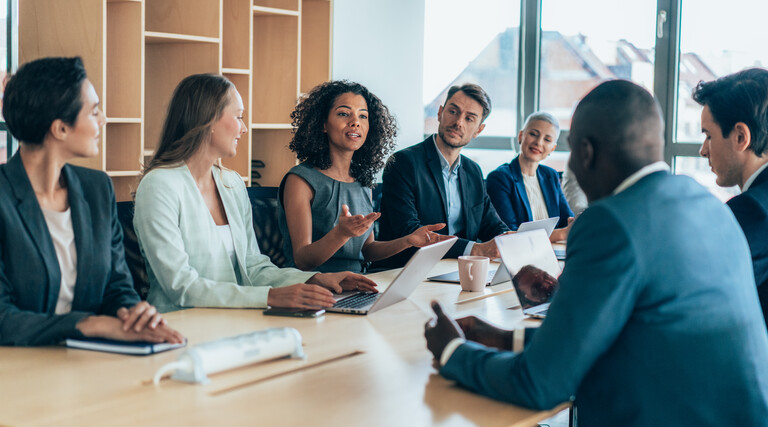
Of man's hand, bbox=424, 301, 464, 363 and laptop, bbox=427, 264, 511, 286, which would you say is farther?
laptop, bbox=427, 264, 511, 286

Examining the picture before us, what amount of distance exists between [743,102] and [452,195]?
1.52 metres

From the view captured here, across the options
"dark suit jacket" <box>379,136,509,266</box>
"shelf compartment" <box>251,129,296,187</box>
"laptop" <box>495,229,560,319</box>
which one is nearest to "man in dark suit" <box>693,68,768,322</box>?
"laptop" <box>495,229,560,319</box>

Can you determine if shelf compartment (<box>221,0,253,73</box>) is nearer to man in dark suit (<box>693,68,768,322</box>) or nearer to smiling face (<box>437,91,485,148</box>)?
smiling face (<box>437,91,485,148</box>)

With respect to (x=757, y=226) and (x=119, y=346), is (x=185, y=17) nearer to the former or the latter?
(x=119, y=346)

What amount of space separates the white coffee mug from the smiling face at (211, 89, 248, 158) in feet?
2.59

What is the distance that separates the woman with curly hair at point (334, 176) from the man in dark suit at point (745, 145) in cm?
94

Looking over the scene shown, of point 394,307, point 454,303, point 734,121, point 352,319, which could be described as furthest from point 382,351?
point 734,121

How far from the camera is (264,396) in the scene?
1347 millimetres

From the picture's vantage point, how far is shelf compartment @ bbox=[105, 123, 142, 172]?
3889 mm

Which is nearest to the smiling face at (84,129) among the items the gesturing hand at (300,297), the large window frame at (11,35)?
the gesturing hand at (300,297)

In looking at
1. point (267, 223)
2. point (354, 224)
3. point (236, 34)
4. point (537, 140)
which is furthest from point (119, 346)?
point (236, 34)

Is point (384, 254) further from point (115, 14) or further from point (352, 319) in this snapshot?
point (115, 14)

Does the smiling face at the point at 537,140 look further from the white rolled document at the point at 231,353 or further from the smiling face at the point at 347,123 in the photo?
the white rolled document at the point at 231,353

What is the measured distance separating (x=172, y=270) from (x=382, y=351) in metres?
0.73
